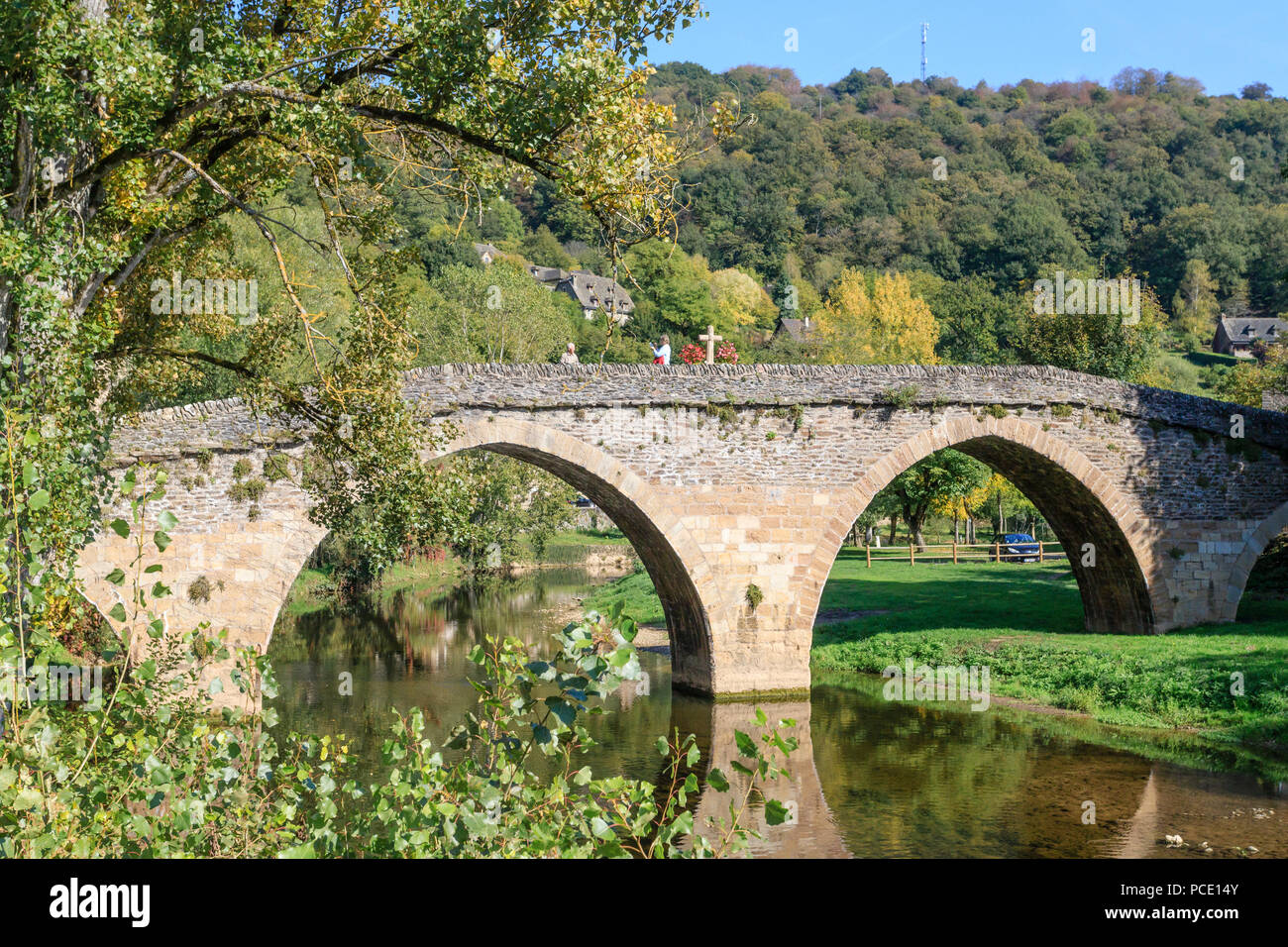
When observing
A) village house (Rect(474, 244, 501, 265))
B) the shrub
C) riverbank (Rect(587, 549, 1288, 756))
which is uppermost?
village house (Rect(474, 244, 501, 265))

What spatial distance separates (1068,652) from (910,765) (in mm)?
5916

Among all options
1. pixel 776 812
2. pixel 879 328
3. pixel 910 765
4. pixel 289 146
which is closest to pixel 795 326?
pixel 879 328

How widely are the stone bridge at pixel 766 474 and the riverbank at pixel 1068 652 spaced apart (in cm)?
174

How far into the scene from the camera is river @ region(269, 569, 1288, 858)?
38.5 ft

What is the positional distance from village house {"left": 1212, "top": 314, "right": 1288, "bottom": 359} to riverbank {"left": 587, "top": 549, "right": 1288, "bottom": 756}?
52900 mm

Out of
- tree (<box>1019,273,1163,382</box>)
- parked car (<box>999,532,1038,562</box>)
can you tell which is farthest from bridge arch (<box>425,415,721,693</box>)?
tree (<box>1019,273,1163,382</box>)

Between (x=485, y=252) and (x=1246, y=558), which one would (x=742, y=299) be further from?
(x=1246, y=558)

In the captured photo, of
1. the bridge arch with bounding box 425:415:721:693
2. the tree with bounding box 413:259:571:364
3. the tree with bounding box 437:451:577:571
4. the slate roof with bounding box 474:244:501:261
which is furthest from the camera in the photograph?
the slate roof with bounding box 474:244:501:261

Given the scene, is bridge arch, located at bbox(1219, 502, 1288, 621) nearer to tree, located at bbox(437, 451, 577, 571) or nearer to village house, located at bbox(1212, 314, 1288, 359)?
tree, located at bbox(437, 451, 577, 571)

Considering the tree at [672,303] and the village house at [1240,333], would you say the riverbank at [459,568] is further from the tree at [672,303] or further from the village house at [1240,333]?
the village house at [1240,333]

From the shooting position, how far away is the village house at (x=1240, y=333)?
2936 inches

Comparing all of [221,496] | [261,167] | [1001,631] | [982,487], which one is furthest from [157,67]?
[982,487]

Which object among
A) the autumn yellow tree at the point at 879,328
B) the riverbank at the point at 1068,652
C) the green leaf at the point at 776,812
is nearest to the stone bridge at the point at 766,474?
the riverbank at the point at 1068,652
